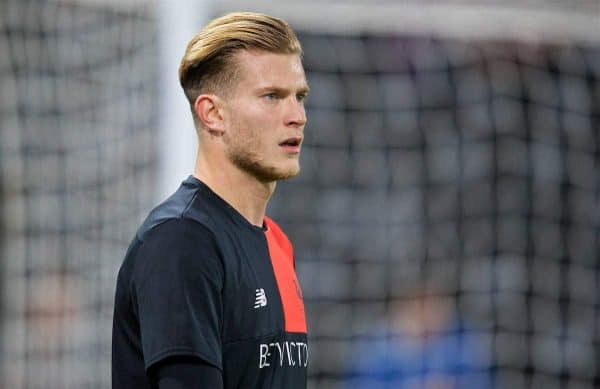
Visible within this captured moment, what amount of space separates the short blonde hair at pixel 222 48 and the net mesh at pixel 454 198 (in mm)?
3259

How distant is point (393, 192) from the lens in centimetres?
557

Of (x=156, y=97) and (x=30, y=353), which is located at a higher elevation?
(x=156, y=97)

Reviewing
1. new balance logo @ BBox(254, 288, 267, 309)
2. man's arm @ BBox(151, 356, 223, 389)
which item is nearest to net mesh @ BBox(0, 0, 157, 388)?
new balance logo @ BBox(254, 288, 267, 309)

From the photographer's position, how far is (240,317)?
6.90ft

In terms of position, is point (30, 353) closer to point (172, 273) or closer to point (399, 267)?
point (399, 267)

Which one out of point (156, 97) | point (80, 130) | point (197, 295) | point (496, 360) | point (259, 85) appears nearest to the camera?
point (197, 295)

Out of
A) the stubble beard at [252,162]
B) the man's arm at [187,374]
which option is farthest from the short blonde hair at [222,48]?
the man's arm at [187,374]

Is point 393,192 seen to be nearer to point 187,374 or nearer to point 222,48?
point 222,48

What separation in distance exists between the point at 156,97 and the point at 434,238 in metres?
1.50

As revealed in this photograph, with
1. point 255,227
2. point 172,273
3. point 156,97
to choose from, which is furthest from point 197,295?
point 156,97

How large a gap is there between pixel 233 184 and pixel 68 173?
2.89 m

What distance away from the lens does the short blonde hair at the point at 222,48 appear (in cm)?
222

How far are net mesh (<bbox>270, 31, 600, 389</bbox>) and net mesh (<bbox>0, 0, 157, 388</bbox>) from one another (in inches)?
40.5

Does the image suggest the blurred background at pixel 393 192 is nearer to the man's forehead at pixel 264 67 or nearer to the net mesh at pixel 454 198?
the net mesh at pixel 454 198
